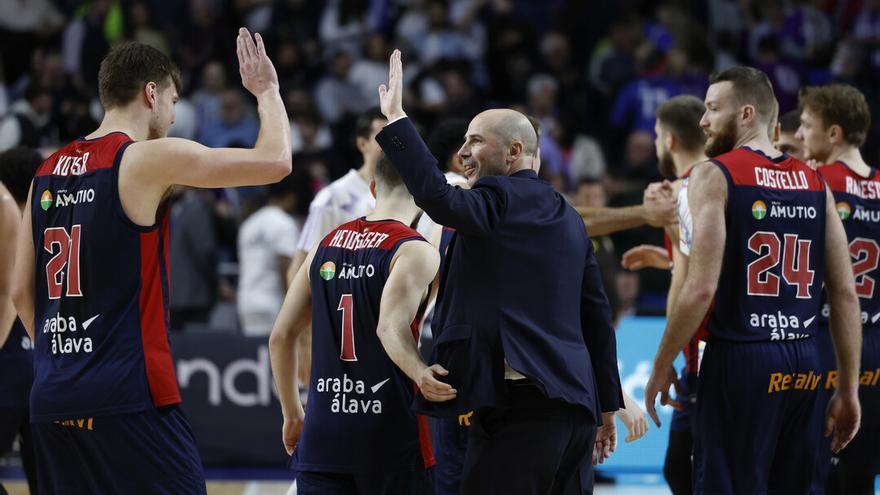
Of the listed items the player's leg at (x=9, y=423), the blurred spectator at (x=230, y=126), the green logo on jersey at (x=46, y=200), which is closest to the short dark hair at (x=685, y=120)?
the green logo on jersey at (x=46, y=200)

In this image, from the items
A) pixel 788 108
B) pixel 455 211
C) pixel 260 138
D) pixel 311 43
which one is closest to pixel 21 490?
pixel 260 138

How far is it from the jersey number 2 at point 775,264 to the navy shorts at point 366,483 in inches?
74.5

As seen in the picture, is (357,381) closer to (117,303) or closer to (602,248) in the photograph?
(117,303)

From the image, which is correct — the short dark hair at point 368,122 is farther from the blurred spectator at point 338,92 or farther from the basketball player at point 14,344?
the blurred spectator at point 338,92

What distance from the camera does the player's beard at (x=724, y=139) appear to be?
620cm

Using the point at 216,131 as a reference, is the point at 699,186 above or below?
below

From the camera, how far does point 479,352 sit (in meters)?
4.91

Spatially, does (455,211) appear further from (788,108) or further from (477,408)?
(788,108)

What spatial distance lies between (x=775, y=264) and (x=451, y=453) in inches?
73.5

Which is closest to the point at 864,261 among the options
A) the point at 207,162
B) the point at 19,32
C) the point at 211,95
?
the point at 207,162

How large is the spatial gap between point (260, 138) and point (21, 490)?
5548mm

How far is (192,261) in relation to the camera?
12641mm

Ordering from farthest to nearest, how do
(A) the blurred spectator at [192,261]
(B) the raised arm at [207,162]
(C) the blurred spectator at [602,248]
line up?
(A) the blurred spectator at [192,261] < (C) the blurred spectator at [602,248] < (B) the raised arm at [207,162]

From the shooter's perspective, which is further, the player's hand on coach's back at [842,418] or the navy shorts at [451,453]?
the player's hand on coach's back at [842,418]
